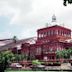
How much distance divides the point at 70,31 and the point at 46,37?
549 cm

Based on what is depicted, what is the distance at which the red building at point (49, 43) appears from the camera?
55.8m

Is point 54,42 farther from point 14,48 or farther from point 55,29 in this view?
point 14,48

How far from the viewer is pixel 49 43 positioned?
5659 cm

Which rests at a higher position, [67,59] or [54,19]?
[54,19]

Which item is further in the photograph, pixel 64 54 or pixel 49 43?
pixel 49 43

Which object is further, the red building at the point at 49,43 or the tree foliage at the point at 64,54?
the red building at the point at 49,43

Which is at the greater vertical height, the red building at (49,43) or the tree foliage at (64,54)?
the red building at (49,43)

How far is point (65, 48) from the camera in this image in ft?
186

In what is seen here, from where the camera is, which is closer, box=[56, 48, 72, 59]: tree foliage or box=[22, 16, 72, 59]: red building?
box=[56, 48, 72, 59]: tree foliage

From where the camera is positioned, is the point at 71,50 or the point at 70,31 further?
the point at 70,31

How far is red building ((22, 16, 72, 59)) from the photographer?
55850mm

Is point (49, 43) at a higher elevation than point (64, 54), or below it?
higher

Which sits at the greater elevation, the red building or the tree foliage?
the red building

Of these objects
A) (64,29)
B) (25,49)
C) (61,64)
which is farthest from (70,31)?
(61,64)
